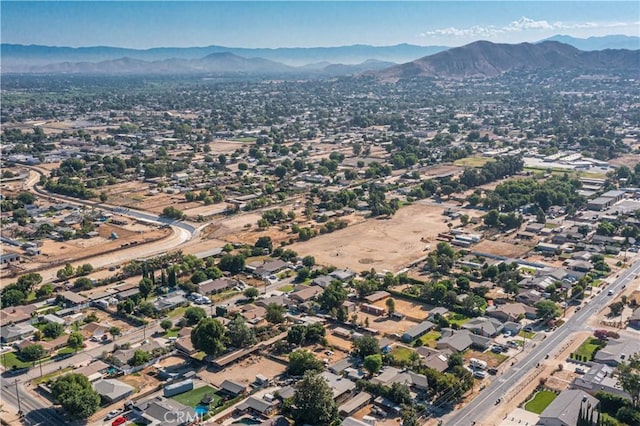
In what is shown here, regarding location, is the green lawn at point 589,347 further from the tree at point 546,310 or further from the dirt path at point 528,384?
the tree at point 546,310

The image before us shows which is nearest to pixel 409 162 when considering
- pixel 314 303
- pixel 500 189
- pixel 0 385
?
pixel 500 189

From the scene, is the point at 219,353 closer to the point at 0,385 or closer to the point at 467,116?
the point at 0,385

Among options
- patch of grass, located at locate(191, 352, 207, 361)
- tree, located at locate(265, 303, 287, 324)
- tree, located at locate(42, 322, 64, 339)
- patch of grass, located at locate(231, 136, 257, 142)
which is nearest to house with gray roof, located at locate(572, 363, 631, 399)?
tree, located at locate(265, 303, 287, 324)

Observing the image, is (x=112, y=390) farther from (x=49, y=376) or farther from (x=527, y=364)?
(x=527, y=364)

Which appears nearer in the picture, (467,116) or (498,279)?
(498,279)

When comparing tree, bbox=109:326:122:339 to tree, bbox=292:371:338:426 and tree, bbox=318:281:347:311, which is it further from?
tree, bbox=292:371:338:426

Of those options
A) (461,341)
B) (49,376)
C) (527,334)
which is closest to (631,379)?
(527,334)
